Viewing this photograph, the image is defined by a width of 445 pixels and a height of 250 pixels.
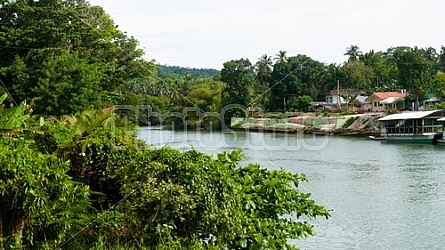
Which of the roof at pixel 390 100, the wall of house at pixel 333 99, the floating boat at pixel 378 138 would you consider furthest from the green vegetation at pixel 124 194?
the wall of house at pixel 333 99

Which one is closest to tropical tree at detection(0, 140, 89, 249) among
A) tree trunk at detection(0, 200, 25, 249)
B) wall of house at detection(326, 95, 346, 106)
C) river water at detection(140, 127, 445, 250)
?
tree trunk at detection(0, 200, 25, 249)

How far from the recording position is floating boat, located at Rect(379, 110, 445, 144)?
31.8 metres

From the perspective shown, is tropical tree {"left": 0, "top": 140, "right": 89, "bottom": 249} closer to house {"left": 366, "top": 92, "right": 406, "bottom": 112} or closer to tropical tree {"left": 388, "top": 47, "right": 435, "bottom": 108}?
tropical tree {"left": 388, "top": 47, "right": 435, "bottom": 108}

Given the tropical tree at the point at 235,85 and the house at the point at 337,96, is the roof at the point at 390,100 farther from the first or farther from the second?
the tropical tree at the point at 235,85

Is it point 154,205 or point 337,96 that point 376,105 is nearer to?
point 337,96

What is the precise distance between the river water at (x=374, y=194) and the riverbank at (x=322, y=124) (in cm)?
1259

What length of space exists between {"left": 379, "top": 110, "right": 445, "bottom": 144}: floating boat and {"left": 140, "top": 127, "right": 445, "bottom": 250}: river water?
4.43 meters

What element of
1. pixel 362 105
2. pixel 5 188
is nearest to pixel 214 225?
pixel 5 188

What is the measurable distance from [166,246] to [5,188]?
49.1 inches

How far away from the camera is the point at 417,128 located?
33.3m

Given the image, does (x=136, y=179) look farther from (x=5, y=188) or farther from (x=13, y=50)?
(x=13, y=50)

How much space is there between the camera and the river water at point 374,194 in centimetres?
959

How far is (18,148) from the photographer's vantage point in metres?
4.38

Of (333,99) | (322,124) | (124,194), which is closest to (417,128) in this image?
(322,124)
